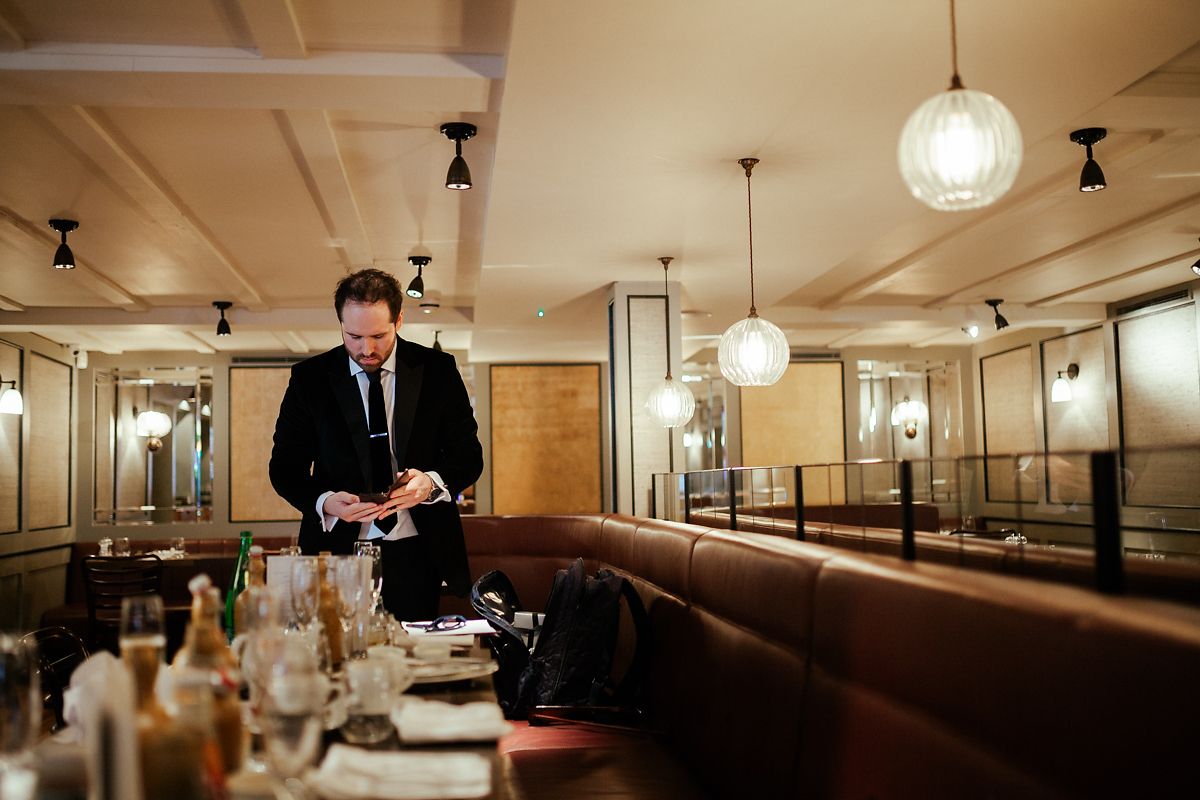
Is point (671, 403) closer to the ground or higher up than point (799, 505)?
higher up

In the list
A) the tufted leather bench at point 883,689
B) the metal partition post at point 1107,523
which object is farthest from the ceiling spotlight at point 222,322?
the metal partition post at point 1107,523

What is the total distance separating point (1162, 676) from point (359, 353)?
197 centimetres

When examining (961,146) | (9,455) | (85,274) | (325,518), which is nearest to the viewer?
(325,518)

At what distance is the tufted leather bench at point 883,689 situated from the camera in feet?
3.41

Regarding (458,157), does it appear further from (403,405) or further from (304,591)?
(304,591)

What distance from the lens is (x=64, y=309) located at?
9.23 metres

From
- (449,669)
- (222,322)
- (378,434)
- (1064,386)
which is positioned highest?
(222,322)

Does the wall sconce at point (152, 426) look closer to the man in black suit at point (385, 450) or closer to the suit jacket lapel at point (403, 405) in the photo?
the man in black suit at point (385, 450)

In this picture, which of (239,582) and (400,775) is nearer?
(400,775)

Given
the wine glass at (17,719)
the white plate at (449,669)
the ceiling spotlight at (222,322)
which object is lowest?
the white plate at (449,669)

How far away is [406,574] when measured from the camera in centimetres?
264

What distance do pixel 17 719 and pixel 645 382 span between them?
21.3 feet

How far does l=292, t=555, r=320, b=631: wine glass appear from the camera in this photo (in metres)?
1.77

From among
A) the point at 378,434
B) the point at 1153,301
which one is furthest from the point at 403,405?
the point at 1153,301
